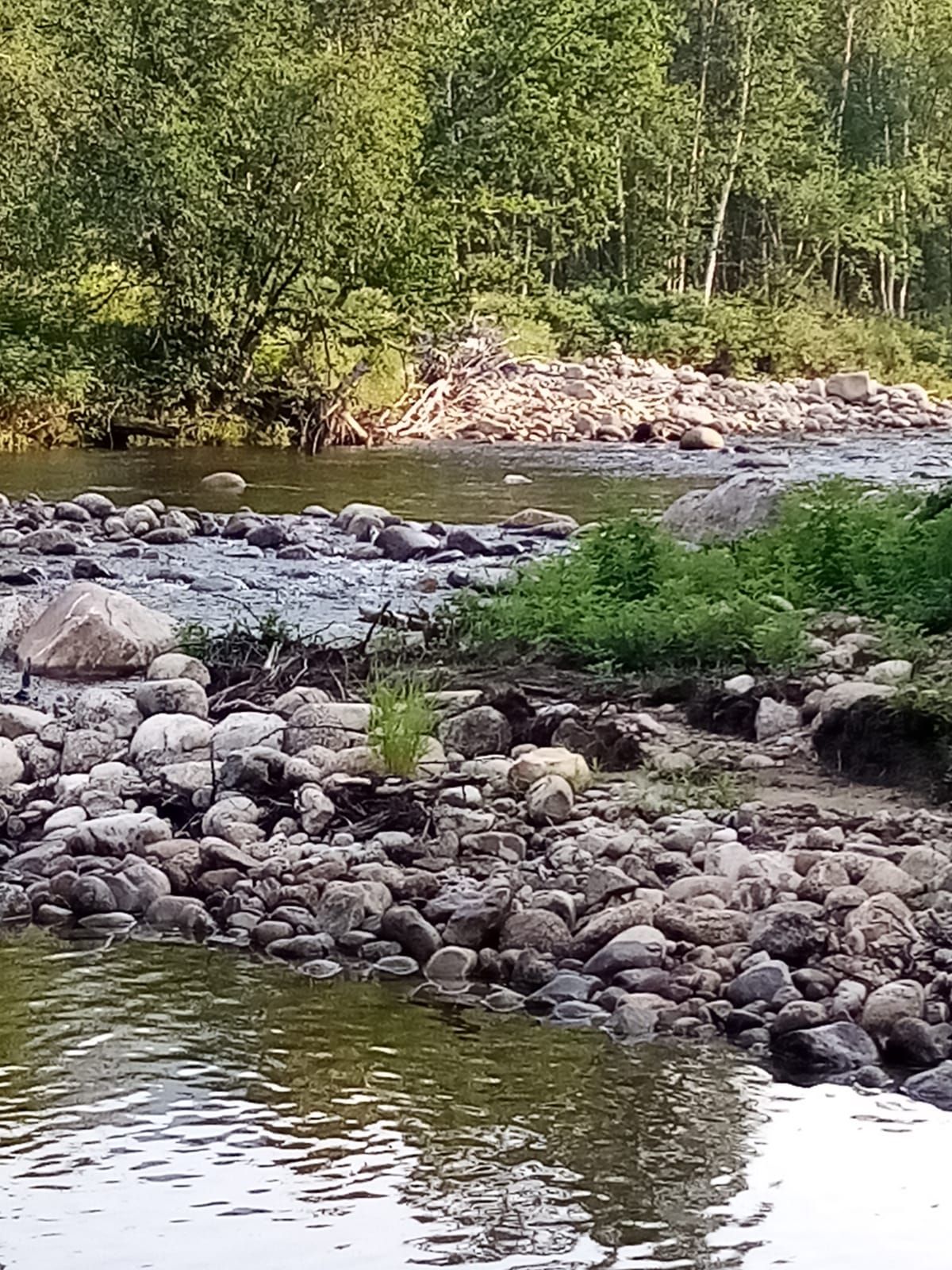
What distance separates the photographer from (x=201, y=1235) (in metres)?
4.04

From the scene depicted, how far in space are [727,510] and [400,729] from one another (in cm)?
638

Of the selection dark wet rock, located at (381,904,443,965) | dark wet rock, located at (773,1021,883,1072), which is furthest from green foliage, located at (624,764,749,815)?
dark wet rock, located at (773,1021,883,1072)

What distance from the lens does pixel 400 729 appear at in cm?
716

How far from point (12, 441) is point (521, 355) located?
11794 millimetres

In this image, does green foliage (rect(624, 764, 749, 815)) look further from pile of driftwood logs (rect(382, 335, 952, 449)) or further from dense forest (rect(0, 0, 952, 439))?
pile of driftwood logs (rect(382, 335, 952, 449))

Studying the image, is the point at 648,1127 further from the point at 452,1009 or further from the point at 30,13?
the point at 30,13

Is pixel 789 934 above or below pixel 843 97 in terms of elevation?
below

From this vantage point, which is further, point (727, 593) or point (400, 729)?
point (727, 593)

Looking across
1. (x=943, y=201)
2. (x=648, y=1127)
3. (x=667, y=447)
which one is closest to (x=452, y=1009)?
(x=648, y=1127)

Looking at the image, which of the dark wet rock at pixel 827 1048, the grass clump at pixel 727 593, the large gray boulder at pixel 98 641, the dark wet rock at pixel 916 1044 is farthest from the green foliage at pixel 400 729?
A: the dark wet rock at pixel 916 1044

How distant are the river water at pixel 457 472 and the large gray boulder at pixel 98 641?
6769 mm

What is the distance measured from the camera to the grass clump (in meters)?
8.65

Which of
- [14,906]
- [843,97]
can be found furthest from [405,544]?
[843,97]

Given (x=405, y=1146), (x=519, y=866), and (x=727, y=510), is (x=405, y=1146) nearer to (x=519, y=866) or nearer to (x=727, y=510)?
(x=519, y=866)
